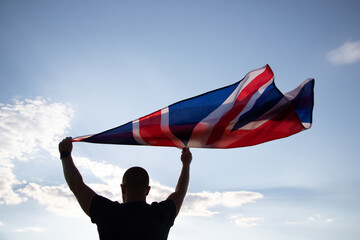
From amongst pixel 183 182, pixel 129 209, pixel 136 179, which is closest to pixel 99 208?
pixel 129 209

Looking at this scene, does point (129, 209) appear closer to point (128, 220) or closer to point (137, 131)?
point (128, 220)

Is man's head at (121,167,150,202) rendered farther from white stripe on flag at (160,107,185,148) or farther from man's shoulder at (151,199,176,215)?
white stripe on flag at (160,107,185,148)

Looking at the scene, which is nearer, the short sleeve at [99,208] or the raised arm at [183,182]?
the short sleeve at [99,208]

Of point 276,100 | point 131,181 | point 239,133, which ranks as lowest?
point 131,181

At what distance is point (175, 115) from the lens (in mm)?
6078

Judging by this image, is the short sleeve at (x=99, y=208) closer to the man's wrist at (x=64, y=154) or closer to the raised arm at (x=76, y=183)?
the raised arm at (x=76, y=183)

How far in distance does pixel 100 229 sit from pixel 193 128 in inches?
133

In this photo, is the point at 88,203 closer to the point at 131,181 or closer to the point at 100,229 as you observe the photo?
the point at 100,229

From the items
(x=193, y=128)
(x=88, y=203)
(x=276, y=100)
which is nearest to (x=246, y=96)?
(x=276, y=100)

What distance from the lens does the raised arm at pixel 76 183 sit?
3.18 m

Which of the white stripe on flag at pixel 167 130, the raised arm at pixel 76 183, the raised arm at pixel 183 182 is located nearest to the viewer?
the raised arm at pixel 76 183

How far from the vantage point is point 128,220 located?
10.1 feet

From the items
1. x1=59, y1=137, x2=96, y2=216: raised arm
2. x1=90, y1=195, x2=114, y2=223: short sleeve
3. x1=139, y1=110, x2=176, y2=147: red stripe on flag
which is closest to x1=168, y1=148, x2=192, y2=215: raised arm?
x1=90, y1=195, x2=114, y2=223: short sleeve

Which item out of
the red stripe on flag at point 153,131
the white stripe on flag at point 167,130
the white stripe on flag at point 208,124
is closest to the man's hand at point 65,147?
the red stripe on flag at point 153,131
